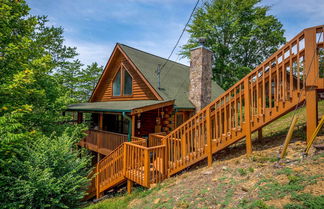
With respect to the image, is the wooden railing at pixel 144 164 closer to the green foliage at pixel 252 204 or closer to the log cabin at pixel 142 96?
the log cabin at pixel 142 96

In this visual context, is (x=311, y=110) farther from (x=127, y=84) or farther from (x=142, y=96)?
(x=127, y=84)

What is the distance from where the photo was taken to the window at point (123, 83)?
11359mm

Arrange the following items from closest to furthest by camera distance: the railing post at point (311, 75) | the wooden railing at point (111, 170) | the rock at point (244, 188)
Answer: the rock at point (244, 188) < the railing post at point (311, 75) < the wooden railing at point (111, 170)

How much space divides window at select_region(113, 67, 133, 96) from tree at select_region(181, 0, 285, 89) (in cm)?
1519

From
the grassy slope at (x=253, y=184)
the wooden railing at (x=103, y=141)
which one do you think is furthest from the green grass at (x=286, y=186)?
the wooden railing at (x=103, y=141)

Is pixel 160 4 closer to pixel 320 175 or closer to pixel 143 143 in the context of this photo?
pixel 143 143

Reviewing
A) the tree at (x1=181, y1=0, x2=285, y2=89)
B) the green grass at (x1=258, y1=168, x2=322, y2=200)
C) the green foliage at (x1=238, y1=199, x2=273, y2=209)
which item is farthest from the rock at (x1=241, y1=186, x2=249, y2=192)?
the tree at (x1=181, y1=0, x2=285, y2=89)

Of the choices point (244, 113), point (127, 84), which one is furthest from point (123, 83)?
point (244, 113)

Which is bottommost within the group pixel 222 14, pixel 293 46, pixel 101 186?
pixel 101 186

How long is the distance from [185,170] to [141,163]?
1.51m

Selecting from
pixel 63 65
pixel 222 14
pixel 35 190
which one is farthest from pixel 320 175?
pixel 63 65

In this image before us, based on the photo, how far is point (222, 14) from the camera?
22.7 meters

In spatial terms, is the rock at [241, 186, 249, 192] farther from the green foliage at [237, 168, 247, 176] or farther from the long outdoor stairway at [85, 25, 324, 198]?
the long outdoor stairway at [85, 25, 324, 198]

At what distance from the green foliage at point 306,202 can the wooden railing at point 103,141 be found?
22.6 ft
